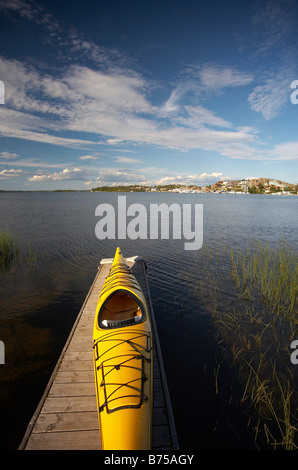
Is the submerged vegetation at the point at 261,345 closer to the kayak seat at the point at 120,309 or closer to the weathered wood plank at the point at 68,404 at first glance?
the kayak seat at the point at 120,309

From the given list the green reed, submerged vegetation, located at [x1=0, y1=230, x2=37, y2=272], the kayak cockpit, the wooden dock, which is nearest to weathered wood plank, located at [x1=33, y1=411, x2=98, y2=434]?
the wooden dock

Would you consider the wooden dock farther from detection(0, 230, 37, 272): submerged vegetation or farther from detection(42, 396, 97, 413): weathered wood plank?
detection(0, 230, 37, 272): submerged vegetation

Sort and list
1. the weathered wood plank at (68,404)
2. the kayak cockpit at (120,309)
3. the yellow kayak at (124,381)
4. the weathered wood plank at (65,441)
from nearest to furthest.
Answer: the yellow kayak at (124,381) < the weathered wood plank at (65,441) < the weathered wood plank at (68,404) < the kayak cockpit at (120,309)

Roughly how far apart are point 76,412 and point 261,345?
7.19 metres

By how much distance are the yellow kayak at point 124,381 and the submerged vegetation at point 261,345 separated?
315 cm

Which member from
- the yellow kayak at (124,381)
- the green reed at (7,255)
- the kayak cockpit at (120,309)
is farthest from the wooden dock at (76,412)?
the green reed at (7,255)

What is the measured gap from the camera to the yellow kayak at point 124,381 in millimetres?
4004

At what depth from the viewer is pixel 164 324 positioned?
10305mm

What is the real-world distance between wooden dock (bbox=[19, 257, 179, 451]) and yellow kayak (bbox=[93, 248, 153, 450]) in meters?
0.60

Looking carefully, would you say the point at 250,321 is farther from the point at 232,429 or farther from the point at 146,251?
the point at 146,251

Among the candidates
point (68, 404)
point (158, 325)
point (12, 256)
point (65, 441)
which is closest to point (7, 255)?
A: point (12, 256)

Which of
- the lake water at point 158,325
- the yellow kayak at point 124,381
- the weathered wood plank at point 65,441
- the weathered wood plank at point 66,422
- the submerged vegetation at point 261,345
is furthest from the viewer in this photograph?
the lake water at point 158,325

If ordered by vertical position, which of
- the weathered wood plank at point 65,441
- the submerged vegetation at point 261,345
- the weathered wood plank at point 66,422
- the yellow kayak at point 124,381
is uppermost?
the yellow kayak at point 124,381

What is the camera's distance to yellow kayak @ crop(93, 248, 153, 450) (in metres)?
4.00
